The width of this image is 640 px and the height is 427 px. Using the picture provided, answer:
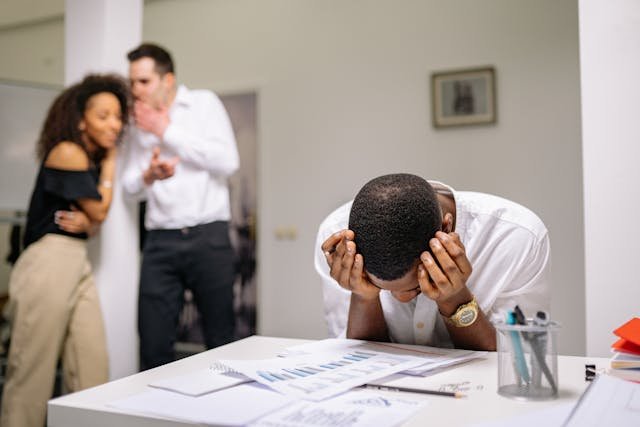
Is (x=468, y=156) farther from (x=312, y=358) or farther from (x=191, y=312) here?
(x=312, y=358)

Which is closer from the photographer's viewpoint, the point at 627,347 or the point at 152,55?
the point at 627,347

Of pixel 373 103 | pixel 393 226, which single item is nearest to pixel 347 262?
pixel 393 226

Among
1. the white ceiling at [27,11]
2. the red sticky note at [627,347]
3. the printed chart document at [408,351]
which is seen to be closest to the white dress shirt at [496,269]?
the printed chart document at [408,351]

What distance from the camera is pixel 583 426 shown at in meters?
0.78

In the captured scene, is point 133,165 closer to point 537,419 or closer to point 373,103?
point 373,103

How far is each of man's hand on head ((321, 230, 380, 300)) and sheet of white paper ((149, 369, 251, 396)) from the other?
30 cm

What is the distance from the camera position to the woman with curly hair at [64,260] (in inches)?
93.3

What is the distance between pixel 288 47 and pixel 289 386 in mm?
3762

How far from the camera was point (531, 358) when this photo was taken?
3.11ft

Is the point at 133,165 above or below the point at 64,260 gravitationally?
above

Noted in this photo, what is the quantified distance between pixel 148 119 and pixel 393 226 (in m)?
1.83

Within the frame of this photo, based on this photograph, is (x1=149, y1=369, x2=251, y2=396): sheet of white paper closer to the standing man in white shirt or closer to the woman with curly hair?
the woman with curly hair

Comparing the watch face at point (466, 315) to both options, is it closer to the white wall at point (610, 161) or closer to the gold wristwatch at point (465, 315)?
the gold wristwatch at point (465, 315)

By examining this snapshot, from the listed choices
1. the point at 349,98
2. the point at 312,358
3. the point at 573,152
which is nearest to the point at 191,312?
the point at 349,98
